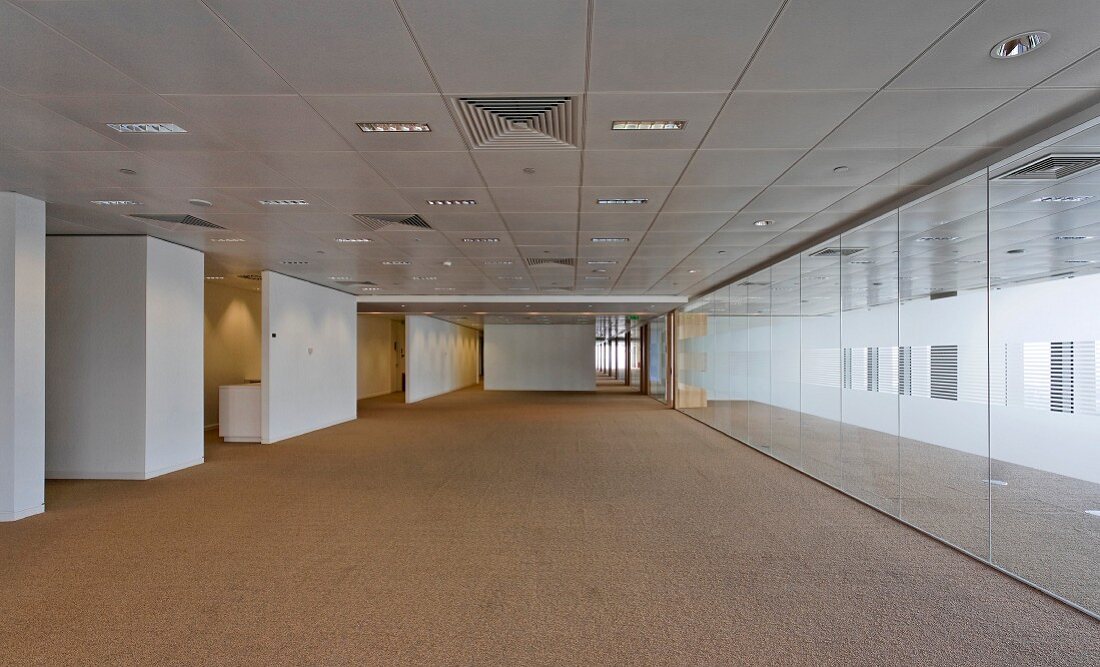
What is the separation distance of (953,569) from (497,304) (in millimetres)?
14631

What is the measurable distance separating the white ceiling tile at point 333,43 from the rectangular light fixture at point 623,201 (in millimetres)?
3179

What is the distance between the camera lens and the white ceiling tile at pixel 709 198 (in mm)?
6477

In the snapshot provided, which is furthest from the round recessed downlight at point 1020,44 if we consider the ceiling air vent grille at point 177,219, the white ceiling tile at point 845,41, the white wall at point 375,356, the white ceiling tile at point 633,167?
the white wall at point 375,356

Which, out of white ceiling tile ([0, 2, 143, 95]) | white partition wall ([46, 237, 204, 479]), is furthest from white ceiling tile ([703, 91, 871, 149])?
white partition wall ([46, 237, 204, 479])

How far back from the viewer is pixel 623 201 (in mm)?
6973

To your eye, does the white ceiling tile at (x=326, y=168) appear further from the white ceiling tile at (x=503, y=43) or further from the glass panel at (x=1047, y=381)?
the glass panel at (x=1047, y=381)

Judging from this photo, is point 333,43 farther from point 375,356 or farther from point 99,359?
point 375,356

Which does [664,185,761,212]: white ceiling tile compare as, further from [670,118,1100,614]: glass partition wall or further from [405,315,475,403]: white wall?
[405,315,475,403]: white wall

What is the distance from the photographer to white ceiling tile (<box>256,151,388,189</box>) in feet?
17.7

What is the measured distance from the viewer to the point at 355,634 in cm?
381

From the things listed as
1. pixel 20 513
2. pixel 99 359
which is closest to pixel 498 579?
pixel 20 513

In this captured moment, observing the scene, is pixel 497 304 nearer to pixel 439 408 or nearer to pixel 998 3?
pixel 439 408

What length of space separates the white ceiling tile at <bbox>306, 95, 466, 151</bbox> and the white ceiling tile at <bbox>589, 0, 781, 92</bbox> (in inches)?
47.3

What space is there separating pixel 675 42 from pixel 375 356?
77.8ft
